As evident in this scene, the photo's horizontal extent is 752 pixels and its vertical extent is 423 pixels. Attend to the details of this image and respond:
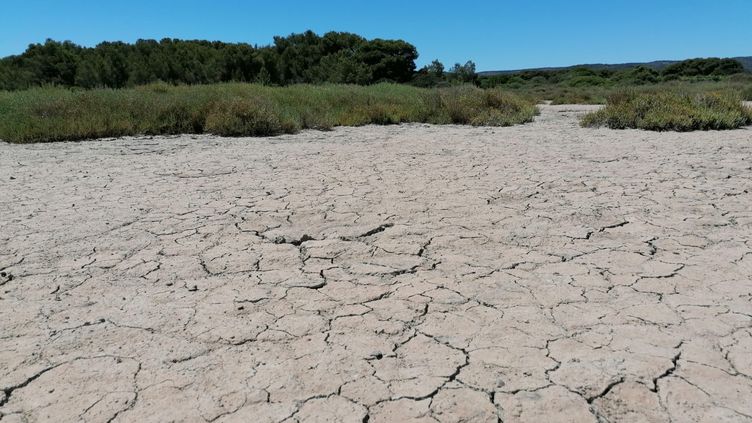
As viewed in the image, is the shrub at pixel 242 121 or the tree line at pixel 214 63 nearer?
the shrub at pixel 242 121

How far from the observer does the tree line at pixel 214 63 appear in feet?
74.6

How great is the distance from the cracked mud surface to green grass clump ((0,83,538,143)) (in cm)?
427

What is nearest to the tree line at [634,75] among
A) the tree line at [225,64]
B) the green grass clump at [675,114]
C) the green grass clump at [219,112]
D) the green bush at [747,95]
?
the tree line at [225,64]

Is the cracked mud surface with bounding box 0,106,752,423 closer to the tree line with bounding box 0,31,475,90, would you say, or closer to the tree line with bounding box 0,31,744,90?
the tree line with bounding box 0,31,744,90

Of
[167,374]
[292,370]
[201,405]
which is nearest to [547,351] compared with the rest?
[292,370]

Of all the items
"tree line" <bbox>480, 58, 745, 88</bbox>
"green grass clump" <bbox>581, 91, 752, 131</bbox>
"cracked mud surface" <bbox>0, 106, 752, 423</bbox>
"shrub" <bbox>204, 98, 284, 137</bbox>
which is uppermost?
"tree line" <bbox>480, 58, 745, 88</bbox>

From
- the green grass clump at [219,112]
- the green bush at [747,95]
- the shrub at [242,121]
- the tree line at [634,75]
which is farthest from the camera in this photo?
the tree line at [634,75]

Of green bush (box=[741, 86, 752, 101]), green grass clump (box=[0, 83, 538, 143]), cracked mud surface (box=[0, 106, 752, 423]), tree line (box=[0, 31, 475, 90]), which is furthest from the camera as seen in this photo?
tree line (box=[0, 31, 475, 90])

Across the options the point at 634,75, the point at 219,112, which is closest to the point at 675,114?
the point at 219,112

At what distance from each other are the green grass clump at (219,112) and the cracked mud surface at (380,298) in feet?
14.0

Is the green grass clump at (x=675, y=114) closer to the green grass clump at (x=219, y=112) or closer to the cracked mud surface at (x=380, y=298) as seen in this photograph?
the green grass clump at (x=219, y=112)

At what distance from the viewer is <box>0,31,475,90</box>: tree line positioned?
2273 cm

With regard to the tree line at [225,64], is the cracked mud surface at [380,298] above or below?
below

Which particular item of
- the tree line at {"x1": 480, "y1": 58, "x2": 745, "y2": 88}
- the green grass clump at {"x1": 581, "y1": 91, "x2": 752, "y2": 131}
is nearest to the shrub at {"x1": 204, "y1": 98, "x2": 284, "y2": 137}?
the green grass clump at {"x1": 581, "y1": 91, "x2": 752, "y2": 131}
